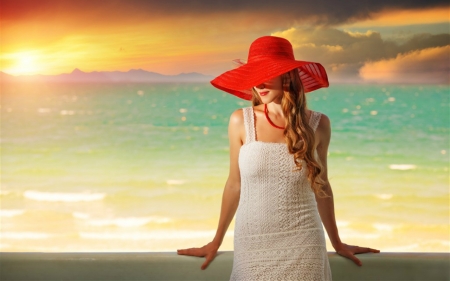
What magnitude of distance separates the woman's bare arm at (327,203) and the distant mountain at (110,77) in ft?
Answer: 15.9

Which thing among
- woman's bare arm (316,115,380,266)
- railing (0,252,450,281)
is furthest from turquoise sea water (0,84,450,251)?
woman's bare arm (316,115,380,266)

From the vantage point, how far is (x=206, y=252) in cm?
243

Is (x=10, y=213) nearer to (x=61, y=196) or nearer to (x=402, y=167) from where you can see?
(x=61, y=196)

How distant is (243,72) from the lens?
7.29 feet

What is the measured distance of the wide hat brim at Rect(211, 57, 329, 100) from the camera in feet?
7.03

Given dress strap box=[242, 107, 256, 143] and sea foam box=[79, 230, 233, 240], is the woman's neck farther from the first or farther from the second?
sea foam box=[79, 230, 233, 240]

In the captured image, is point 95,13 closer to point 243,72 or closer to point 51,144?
point 51,144

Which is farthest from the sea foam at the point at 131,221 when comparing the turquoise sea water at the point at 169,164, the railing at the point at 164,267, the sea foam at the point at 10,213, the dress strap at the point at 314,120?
the dress strap at the point at 314,120

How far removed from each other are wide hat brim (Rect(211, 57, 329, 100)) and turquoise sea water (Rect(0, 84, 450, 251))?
482 centimetres

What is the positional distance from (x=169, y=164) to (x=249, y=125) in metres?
5.59

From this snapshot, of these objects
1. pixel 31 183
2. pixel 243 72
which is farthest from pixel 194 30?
pixel 243 72

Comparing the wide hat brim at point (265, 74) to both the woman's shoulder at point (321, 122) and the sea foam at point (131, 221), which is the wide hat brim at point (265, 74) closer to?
the woman's shoulder at point (321, 122)

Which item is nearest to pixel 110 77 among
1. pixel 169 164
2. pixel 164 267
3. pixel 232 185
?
pixel 169 164

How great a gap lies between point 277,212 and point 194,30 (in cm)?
503
